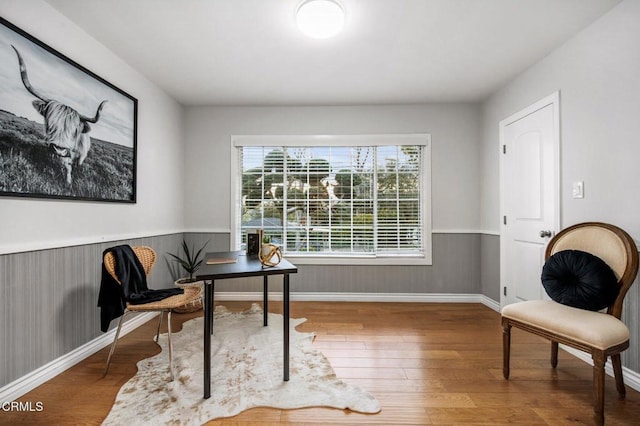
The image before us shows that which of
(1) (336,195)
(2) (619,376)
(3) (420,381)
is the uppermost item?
(1) (336,195)

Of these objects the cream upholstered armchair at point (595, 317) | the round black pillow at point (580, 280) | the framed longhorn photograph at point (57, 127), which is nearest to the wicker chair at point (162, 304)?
the framed longhorn photograph at point (57, 127)

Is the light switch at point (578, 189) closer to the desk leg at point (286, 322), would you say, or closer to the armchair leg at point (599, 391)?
the armchair leg at point (599, 391)

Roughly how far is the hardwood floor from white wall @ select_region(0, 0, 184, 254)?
97 cm

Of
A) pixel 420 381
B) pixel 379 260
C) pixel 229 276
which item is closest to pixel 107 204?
Result: pixel 229 276

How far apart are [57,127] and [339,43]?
2198mm

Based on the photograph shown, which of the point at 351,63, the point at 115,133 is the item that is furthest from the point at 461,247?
the point at 115,133

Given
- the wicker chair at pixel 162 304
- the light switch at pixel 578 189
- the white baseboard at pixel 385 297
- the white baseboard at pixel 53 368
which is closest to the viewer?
the white baseboard at pixel 53 368

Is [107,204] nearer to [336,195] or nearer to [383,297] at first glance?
[336,195]

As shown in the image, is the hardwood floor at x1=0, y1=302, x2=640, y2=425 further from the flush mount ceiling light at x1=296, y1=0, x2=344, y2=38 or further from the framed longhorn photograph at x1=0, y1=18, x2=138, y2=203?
the flush mount ceiling light at x1=296, y1=0, x2=344, y2=38

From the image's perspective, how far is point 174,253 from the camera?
3.76 metres

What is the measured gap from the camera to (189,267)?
3682mm

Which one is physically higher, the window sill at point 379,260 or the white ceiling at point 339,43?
the white ceiling at point 339,43
